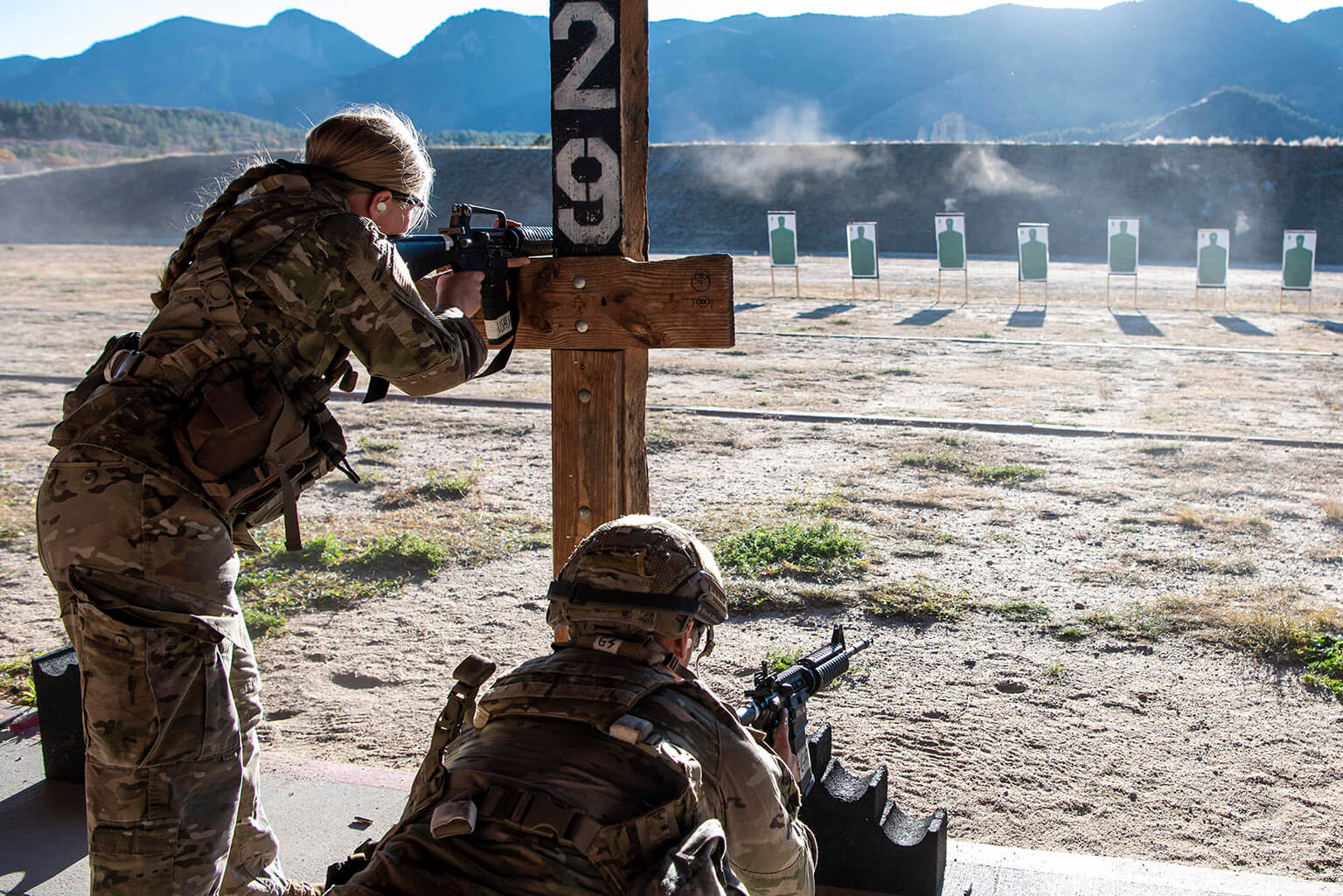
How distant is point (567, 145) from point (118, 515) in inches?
49.3

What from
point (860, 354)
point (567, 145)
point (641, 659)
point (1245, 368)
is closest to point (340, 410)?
point (860, 354)

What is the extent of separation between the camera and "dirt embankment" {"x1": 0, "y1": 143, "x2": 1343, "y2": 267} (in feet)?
117

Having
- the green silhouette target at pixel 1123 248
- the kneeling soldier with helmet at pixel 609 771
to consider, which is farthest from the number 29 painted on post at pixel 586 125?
the green silhouette target at pixel 1123 248

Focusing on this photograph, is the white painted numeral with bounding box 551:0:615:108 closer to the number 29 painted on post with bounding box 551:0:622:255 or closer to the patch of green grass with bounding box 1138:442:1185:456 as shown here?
the number 29 painted on post with bounding box 551:0:622:255

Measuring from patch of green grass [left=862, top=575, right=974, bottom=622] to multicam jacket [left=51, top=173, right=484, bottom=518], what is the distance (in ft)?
10.8

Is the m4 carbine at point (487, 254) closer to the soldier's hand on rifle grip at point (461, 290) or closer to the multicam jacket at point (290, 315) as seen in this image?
the soldier's hand on rifle grip at point (461, 290)

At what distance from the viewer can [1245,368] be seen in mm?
11781

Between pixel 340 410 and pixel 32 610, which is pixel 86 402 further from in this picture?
pixel 340 410

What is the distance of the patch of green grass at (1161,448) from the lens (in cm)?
792

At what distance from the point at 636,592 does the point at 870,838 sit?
128cm

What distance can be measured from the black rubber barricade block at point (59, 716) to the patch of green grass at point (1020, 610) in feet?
12.1

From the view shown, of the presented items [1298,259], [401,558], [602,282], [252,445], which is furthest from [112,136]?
[252,445]

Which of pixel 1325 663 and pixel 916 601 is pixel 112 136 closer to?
pixel 916 601

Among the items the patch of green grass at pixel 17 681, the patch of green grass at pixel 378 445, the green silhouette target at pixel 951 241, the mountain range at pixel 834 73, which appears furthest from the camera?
the mountain range at pixel 834 73
